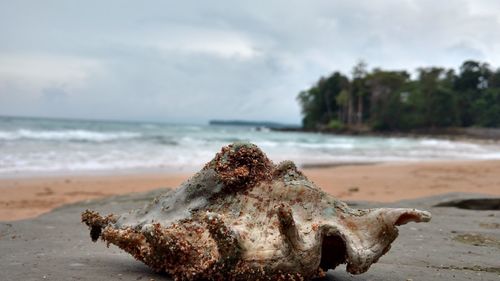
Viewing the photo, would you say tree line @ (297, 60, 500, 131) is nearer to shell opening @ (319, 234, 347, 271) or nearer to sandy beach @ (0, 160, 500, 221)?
sandy beach @ (0, 160, 500, 221)

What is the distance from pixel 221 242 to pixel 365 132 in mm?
75899

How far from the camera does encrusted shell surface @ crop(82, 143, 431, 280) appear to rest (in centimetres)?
241

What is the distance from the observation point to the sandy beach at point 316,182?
9312mm

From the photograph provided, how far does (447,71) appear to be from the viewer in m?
81.8

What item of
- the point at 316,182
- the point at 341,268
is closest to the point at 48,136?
the point at 316,182

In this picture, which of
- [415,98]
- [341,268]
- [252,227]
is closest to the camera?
[252,227]

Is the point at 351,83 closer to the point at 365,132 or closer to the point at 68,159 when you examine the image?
the point at 365,132

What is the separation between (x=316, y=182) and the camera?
503 inches

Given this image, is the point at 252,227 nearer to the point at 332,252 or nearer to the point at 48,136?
the point at 332,252

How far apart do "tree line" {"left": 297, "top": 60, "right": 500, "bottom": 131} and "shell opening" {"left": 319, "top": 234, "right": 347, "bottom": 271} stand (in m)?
77.6

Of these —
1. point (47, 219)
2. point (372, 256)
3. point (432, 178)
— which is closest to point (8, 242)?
point (47, 219)

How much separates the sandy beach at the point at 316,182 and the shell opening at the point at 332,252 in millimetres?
6204

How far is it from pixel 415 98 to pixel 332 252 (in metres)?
79.1

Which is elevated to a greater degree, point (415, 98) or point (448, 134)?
point (415, 98)
